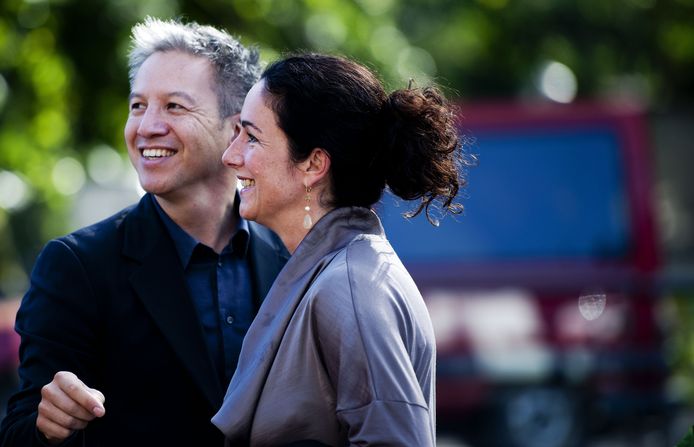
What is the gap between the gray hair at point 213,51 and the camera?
3350mm

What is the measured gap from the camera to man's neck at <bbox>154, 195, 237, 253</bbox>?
131 inches

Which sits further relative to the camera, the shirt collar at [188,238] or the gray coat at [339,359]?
the shirt collar at [188,238]

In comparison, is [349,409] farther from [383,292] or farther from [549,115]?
[549,115]

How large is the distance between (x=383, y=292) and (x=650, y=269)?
8390mm

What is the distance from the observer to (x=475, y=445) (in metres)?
10.3

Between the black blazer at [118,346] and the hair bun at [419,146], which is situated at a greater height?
the hair bun at [419,146]

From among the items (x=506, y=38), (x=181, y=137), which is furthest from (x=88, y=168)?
(x=506, y=38)

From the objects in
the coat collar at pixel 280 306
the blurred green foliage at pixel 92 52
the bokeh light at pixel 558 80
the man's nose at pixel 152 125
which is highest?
the bokeh light at pixel 558 80

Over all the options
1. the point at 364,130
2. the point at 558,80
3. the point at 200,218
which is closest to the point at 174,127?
the point at 200,218

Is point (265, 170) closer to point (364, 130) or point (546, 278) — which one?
point (364, 130)

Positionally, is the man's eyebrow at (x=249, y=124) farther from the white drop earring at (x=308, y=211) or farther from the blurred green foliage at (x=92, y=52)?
the blurred green foliage at (x=92, y=52)

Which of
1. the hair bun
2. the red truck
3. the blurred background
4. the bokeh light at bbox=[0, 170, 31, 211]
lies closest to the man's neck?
the hair bun

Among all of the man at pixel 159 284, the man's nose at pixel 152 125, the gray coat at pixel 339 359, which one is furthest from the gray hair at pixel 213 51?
the gray coat at pixel 339 359

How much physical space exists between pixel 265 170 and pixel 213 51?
67 cm
